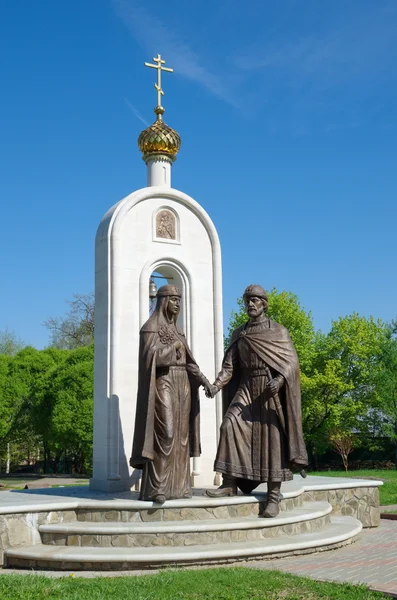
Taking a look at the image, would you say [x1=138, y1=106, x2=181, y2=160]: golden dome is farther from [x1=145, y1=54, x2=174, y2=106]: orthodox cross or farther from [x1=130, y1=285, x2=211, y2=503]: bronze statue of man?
[x1=130, y1=285, x2=211, y2=503]: bronze statue of man

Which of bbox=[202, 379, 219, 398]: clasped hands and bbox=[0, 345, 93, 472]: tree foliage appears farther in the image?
bbox=[0, 345, 93, 472]: tree foliage

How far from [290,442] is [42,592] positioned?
12.2 ft

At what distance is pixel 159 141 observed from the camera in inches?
448

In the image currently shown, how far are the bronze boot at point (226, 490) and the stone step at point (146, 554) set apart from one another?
36.5 inches

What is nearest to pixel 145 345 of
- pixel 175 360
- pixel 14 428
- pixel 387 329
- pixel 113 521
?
pixel 175 360

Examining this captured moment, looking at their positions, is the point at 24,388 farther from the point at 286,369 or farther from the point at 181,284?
the point at 286,369

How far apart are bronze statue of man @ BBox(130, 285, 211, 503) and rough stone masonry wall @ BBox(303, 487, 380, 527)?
107 inches

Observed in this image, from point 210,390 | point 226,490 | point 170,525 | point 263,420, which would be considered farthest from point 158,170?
point 170,525

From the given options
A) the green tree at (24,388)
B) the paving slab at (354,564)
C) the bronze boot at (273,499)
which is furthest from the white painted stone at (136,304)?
the green tree at (24,388)

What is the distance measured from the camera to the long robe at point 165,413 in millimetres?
7871

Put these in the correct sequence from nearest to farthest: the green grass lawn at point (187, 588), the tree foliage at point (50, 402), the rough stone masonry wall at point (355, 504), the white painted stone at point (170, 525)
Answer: the green grass lawn at point (187, 588) < the white painted stone at point (170, 525) < the rough stone masonry wall at point (355, 504) < the tree foliage at point (50, 402)

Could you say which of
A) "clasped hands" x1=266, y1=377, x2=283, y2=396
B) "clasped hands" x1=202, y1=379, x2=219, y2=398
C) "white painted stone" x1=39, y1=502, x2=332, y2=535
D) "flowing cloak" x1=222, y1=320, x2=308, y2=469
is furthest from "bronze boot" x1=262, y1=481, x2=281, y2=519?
"clasped hands" x1=202, y1=379, x2=219, y2=398

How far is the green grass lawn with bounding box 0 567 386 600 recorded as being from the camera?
5.21m

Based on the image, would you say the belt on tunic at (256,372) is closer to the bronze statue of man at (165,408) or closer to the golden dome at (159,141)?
the bronze statue of man at (165,408)
